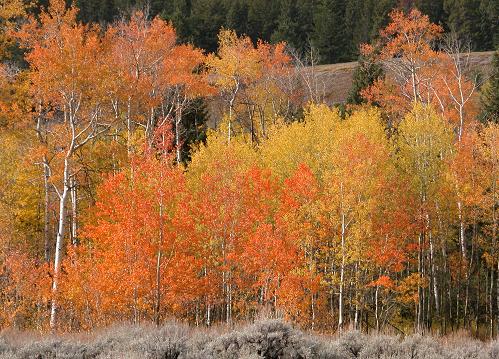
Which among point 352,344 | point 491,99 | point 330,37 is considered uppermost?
point 330,37

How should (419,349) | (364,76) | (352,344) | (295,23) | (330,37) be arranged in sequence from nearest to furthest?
(419,349) < (352,344) < (364,76) < (330,37) < (295,23)

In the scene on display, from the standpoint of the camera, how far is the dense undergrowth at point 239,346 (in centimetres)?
1028

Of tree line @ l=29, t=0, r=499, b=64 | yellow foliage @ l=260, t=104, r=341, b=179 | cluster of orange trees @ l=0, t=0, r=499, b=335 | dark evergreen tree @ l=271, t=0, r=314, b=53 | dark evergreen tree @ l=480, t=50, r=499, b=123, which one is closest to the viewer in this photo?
cluster of orange trees @ l=0, t=0, r=499, b=335

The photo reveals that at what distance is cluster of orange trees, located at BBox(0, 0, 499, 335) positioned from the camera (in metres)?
22.1

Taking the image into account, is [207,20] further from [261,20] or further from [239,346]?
[239,346]

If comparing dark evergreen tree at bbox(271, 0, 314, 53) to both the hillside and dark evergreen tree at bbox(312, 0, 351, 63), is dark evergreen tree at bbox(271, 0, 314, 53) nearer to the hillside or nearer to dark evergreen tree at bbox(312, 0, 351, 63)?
dark evergreen tree at bbox(312, 0, 351, 63)

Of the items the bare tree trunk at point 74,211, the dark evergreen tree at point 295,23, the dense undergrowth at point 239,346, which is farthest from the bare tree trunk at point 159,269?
the dark evergreen tree at point 295,23

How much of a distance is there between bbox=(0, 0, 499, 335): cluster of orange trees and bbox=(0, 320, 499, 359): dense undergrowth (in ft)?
22.5

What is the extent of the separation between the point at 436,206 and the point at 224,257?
1137 centimetres

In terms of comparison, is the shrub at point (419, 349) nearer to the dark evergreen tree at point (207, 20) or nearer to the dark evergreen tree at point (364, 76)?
the dark evergreen tree at point (364, 76)

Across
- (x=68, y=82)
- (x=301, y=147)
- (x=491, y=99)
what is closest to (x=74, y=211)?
(x=68, y=82)

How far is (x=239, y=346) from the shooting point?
1062 cm

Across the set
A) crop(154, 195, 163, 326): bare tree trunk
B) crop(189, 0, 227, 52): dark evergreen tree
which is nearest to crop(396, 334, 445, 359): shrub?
crop(154, 195, 163, 326): bare tree trunk

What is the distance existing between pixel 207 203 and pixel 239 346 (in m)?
15.0
